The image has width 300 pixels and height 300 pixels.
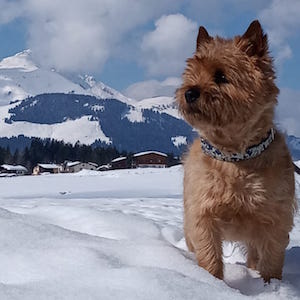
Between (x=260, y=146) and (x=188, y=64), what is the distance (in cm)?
81

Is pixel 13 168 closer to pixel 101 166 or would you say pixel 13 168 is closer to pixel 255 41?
pixel 101 166

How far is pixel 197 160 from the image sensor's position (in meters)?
4.20

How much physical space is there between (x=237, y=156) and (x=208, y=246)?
0.73 metres

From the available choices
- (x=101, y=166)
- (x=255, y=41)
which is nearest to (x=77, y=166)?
(x=101, y=166)

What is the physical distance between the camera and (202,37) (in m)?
4.37

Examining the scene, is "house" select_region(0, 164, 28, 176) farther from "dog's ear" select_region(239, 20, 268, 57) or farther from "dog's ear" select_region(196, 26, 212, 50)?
"dog's ear" select_region(239, 20, 268, 57)

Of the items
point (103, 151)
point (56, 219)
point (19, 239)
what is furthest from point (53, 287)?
point (103, 151)

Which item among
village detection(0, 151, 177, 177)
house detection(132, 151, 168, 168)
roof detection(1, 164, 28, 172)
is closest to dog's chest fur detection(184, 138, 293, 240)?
village detection(0, 151, 177, 177)

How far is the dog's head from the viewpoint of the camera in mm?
3779

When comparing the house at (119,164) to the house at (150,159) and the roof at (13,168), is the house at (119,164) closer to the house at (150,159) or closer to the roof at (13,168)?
the house at (150,159)

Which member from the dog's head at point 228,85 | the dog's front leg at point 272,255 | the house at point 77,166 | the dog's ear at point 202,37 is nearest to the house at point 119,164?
the house at point 77,166

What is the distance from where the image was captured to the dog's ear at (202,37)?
433cm

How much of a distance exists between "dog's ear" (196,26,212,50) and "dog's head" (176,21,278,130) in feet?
0.96

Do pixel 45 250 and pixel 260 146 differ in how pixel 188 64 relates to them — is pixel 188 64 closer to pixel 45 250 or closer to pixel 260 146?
pixel 260 146
